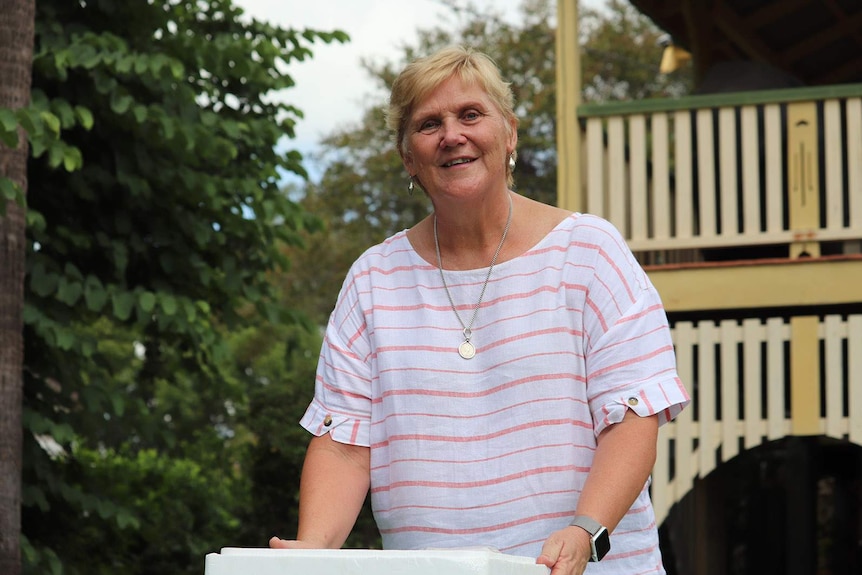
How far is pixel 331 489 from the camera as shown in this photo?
8.33 ft

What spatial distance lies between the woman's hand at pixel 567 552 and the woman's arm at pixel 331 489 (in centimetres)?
47

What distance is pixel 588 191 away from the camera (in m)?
7.39

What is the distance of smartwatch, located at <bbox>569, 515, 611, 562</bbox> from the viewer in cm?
219

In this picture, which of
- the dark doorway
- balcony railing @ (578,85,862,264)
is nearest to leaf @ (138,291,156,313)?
balcony railing @ (578,85,862,264)

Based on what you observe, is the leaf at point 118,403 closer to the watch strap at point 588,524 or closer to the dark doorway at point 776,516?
the dark doorway at point 776,516

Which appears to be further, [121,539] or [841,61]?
[841,61]

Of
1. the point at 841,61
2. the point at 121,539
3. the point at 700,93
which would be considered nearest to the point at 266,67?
the point at 700,93

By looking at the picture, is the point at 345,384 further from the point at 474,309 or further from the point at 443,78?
the point at 443,78

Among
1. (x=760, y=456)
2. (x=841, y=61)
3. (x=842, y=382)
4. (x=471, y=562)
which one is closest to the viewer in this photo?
(x=471, y=562)

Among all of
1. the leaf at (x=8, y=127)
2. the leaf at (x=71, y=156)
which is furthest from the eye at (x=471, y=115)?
the leaf at (x=71, y=156)

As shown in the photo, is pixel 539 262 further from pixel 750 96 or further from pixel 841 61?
pixel 841 61

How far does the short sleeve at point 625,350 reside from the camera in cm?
233

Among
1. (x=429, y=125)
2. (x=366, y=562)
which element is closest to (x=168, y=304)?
(x=429, y=125)

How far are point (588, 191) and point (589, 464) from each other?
16.8ft
